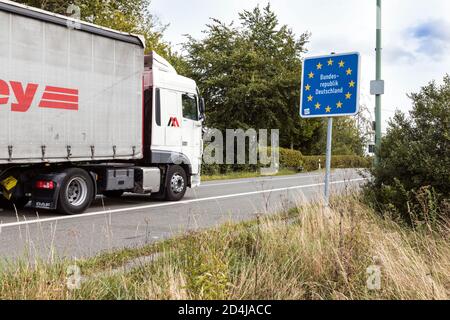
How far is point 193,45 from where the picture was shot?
3188 cm

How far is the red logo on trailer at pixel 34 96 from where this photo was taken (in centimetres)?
823

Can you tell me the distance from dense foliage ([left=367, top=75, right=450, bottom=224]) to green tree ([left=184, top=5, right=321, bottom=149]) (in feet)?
70.6

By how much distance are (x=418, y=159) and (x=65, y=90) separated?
250 inches

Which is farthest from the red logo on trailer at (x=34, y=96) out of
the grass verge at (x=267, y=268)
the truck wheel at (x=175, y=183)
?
the grass verge at (x=267, y=268)

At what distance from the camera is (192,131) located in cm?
1281

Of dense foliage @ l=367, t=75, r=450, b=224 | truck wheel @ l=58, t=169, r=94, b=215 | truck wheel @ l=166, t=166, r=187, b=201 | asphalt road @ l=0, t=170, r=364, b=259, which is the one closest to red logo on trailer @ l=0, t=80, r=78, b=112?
truck wheel @ l=58, t=169, r=94, b=215

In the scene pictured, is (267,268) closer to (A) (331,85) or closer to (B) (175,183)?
(A) (331,85)

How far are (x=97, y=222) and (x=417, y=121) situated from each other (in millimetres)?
5718

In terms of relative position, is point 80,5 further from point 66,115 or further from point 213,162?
point 66,115

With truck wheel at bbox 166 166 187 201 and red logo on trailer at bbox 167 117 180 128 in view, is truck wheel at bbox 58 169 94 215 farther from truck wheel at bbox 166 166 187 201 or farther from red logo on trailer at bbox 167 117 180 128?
red logo on trailer at bbox 167 117 180 128

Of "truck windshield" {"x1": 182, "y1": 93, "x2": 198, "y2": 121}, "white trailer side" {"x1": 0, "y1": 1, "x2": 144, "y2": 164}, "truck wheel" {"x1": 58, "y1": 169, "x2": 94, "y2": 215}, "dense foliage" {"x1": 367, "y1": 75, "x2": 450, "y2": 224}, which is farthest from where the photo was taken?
"truck windshield" {"x1": 182, "y1": 93, "x2": 198, "y2": 121}

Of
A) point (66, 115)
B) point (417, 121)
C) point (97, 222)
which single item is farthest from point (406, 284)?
point (66, 115)

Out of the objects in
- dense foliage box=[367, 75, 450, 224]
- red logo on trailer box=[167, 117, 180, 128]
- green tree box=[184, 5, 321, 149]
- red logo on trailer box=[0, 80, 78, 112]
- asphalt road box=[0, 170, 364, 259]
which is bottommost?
asphalt road box=[0, 170, 364, 259]

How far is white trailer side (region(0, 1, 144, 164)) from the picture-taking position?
8352 millimetres
